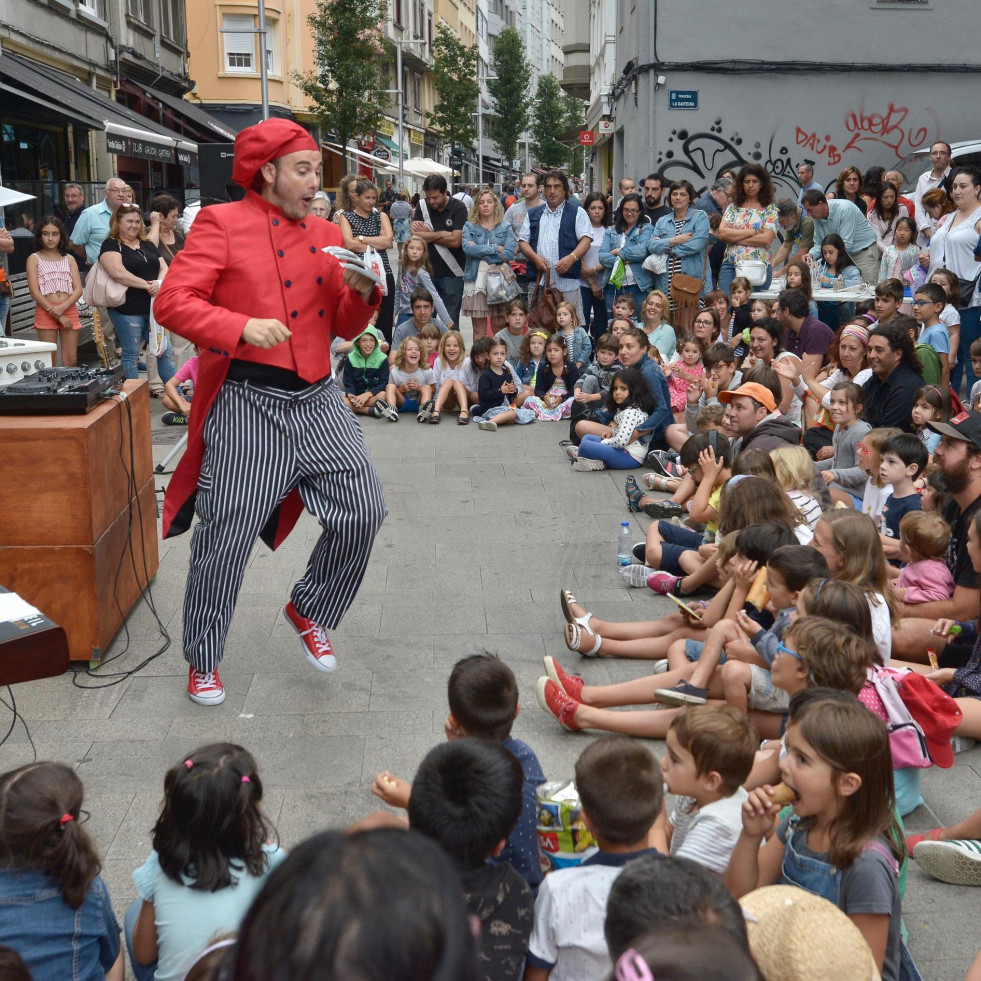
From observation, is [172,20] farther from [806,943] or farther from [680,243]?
[806,943]

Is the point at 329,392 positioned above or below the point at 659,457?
above

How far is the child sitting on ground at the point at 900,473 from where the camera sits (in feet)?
17.9

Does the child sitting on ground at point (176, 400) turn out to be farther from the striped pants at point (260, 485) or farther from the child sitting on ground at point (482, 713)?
the child sitting on ground at point (482, 713)

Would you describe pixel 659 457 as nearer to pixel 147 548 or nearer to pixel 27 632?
pixel 147 548

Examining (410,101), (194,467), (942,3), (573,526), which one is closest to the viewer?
(194,467)

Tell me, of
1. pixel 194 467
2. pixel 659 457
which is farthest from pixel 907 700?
pixel 659 457

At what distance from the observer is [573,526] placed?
695 cm

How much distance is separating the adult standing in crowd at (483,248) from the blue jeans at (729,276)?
203 cm

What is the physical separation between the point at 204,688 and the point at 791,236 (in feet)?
31.3

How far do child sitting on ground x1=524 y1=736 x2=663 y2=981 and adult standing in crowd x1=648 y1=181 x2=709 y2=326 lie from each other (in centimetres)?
891

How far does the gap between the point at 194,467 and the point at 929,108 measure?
16644mm

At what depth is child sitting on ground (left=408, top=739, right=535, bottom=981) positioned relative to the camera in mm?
2402

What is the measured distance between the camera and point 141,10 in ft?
82.8

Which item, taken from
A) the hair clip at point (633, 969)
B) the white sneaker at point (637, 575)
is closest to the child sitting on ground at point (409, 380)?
the white sneaker at point (637, 575)
